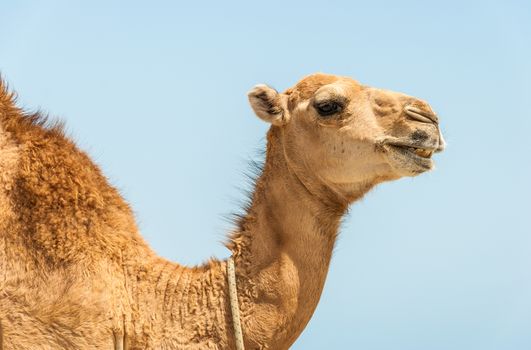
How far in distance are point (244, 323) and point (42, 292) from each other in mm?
1461

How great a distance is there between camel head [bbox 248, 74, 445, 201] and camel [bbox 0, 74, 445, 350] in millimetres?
10

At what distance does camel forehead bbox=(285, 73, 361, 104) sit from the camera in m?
7.38

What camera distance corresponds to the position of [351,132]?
7.02 m

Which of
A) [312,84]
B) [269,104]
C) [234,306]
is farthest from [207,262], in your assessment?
[312,84]

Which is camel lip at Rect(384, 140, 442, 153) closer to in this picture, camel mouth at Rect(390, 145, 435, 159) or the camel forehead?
camel mouth at Rect(390, 145, 435, 159)

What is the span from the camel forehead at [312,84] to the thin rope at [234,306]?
5.01ft

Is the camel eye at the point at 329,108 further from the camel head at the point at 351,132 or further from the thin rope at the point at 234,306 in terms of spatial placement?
the thin rope at the point at 234,306

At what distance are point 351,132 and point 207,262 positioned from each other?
151 cm

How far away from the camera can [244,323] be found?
6.59 meters

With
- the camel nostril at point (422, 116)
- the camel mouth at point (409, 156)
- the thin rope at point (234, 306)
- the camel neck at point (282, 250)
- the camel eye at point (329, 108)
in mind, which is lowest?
the thin rope at point (234, 306)

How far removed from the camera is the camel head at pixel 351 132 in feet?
22.4

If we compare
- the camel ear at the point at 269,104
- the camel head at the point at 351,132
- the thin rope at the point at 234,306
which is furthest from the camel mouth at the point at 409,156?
the thin rope at the point at 234,306

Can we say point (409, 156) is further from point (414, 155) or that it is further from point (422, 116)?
point (422, 116)

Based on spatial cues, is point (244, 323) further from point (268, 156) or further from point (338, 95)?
point (338, 95)
